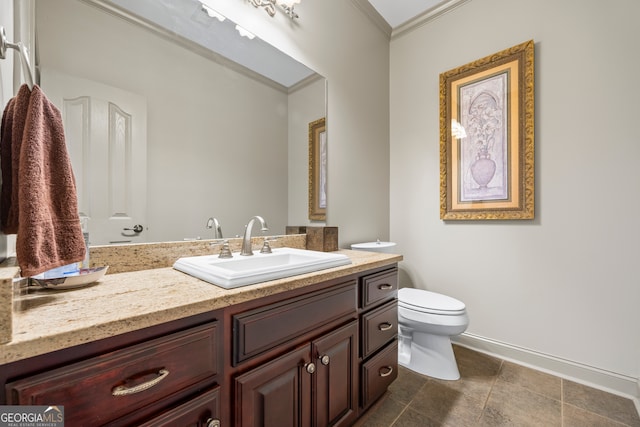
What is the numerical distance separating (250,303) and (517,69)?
91.0 inches

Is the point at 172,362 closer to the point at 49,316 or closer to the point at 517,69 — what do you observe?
the point at 49,316

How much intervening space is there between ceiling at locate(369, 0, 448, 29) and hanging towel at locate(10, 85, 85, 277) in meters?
2.44

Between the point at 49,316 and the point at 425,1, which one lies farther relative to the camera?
the point at 425,1

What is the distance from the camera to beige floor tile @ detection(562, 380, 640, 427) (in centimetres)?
137

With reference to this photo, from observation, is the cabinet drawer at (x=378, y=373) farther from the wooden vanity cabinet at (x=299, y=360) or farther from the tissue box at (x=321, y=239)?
the tissue box at (x=321, y=239)

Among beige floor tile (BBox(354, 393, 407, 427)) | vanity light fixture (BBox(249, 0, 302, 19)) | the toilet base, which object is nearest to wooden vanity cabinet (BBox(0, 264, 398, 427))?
beige floor tile (BBox(354, 393, 407, 427))

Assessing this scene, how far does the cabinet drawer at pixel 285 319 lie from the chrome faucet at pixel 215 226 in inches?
24.8

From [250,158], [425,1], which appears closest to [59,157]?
[250,158]

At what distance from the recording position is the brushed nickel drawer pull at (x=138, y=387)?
58cm

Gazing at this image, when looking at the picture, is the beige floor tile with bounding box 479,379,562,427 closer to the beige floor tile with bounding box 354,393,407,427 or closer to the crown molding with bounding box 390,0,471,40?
the beige floor tile with bounding box 354,393,407,427

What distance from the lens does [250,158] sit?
4.99 feet

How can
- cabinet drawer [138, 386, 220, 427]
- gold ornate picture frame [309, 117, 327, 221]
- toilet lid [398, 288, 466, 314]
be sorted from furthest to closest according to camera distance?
gold ornate picture frame [309, 117, 327, 221] < toilet lid [398, 288, 466, 314] < cabinet drawer [138, 386, 220, 427]

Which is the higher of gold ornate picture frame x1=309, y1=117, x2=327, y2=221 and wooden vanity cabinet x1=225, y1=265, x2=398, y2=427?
gold ornate picture frame x1=309, y1=117, x2=327, y2=221

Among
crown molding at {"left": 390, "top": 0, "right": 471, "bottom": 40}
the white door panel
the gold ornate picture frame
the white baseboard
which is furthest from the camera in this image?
crown molding at {"left": 390, "top": 0, "right": 471, "bottom": 40}
